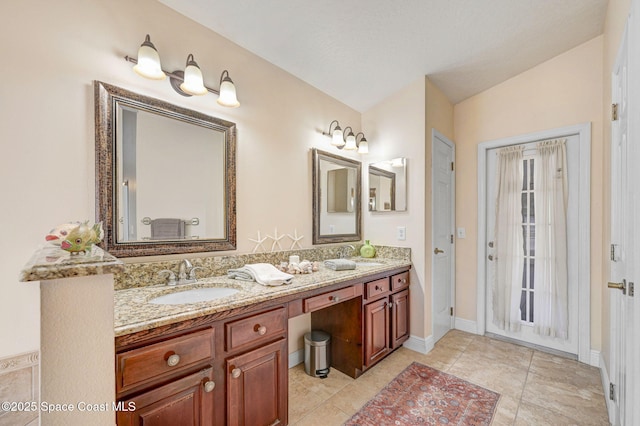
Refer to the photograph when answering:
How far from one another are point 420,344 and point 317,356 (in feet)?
3.44

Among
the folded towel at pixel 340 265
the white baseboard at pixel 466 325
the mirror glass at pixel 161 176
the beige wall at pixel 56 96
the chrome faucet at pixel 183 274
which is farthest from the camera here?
the white baseboard at pixel 466 325

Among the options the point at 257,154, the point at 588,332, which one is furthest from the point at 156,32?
the point at 588,332

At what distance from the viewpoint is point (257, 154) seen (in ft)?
6.70

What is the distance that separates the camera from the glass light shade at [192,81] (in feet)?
5.11

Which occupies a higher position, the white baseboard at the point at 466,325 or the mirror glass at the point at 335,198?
the mirror glass at the point at 335,198

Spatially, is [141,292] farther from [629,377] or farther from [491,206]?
[491,206]

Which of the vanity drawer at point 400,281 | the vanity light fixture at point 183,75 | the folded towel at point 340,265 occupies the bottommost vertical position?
the vanity drawer at point 400,281

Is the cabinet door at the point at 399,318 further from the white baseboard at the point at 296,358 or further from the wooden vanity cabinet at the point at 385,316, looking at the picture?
the white baseboard at the point at 296,358

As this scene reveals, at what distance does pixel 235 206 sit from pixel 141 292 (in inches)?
29.6

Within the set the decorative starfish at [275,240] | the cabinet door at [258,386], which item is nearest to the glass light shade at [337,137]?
the decorative starfish at [275,240]

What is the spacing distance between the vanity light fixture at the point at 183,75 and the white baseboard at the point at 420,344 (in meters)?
A: 2.55

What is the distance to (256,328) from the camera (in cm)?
137

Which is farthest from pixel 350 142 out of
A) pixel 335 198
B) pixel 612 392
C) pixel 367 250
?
pixel 612 392

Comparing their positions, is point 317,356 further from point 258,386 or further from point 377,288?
point 258,386
